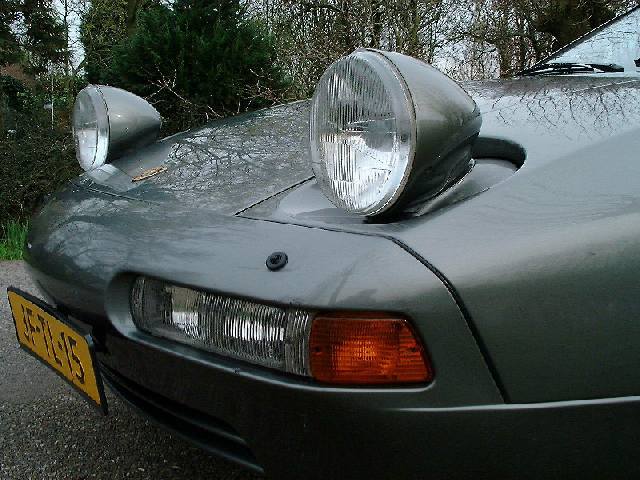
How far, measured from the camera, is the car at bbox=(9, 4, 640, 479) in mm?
974

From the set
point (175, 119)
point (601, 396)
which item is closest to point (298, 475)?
point (601, 396)

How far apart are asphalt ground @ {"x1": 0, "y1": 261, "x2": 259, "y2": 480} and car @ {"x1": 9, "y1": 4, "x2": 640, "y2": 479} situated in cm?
43

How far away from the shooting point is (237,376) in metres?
1.08

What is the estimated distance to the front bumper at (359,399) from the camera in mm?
972

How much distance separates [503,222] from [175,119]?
17.4 ft

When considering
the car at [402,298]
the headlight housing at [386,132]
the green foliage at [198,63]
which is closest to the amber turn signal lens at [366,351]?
the car at [402,298]

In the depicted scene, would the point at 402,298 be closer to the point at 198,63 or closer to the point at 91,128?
the point at 91,128

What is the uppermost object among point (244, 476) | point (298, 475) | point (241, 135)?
point (241, 135)

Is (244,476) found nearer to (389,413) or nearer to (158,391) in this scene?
(158,391)

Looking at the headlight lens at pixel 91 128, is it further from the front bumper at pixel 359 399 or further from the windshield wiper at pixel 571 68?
the windshield wiper at pixel 571 68

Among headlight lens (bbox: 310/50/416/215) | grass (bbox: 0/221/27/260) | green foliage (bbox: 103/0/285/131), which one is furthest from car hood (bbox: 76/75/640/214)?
green foliage (bbox: 103/0/285/131)

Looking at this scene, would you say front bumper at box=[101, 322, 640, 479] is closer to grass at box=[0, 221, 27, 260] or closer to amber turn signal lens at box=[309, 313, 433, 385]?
amber turn signal lens at box=[309, 313, 433, 385]

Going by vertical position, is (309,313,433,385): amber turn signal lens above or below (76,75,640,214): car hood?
below

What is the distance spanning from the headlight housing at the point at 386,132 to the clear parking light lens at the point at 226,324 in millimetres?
245
